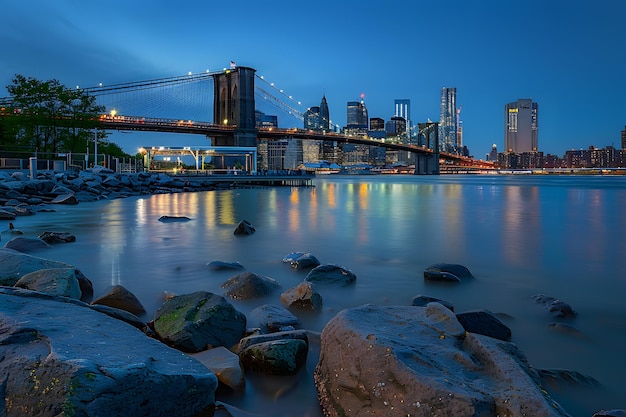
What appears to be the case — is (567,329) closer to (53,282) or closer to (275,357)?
(275,357)

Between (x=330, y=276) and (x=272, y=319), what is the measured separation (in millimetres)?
2040

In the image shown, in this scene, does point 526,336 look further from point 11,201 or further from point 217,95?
point 217,95

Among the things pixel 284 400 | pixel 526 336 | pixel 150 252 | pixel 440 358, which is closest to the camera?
pixel 440 358

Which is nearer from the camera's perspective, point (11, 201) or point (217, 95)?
point (11, 201)

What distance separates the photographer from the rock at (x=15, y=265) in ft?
14.7

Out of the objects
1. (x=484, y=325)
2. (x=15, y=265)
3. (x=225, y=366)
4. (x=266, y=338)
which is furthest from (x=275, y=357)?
(x=15, y=265)

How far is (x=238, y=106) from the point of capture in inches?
2472

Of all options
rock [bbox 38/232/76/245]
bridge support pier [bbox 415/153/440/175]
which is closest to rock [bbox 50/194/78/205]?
rock [bbox 38/232/76/245]

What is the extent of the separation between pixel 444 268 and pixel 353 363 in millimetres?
4494

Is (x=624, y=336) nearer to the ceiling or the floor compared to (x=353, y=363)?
nearer to the floor

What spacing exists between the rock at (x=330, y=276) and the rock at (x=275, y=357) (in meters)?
2.72

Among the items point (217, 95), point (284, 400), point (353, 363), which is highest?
point (217, 95)

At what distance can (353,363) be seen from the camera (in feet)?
8.75

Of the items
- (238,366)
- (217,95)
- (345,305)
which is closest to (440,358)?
(238,366)
